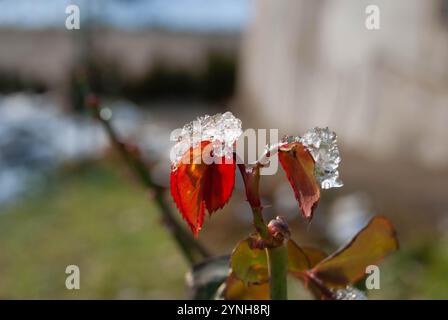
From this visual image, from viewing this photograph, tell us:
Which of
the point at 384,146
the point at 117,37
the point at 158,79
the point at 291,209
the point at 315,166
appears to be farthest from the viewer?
the point at 117,37

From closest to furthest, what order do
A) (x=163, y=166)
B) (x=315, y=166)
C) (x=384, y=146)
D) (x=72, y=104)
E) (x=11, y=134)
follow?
(x=315, y=166) < (x=384, y=146) < (x=163, y=166) < (x=11, y=134) < (x=72, y=104)

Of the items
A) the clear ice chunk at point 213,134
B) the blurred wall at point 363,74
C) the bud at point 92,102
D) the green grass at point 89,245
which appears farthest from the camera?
the blurred wall at point 363,74

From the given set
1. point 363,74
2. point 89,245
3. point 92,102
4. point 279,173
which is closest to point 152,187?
point 92,102

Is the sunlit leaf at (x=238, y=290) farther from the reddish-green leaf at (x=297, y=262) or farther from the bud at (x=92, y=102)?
the bud at (x=92, y=102)

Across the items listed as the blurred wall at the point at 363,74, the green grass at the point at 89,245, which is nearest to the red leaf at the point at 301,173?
the green grass at the point at 89,245

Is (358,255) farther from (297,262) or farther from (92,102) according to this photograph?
(92,102)

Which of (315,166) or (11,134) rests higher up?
(315,166)
